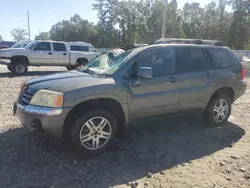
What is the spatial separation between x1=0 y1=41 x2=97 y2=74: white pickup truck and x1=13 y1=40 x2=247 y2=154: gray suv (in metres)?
10.4

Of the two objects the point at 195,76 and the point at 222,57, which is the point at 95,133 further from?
the point at 222,57

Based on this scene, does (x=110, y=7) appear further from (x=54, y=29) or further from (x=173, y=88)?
(x=173, y=88)

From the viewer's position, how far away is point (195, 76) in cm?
490

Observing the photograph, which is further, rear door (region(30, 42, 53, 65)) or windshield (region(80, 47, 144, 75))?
rear door (region(30, 42, 53, 65))

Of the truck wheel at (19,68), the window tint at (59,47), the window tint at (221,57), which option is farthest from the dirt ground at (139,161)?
the window tint at (59,47)

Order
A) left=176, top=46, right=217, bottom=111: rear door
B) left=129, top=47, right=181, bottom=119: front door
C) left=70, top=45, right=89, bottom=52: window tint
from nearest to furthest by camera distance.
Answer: left=129, top=47, right=181, bottom=119: front door
left=176, top=46, right=217, bottom=111: rear door
left=70, top=45, right=89, bottom=52: window tint

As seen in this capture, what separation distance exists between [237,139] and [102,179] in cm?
290

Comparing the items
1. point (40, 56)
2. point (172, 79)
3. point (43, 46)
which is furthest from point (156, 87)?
point (43, 46)

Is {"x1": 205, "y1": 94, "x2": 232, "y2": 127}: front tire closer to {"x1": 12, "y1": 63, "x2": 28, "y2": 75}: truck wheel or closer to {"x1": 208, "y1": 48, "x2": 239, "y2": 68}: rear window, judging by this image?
{"x1": 208, "y1": 48, "x2": 239, "y2": 68}: rear window

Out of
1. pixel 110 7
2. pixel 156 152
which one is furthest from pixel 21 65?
pixel 110 7

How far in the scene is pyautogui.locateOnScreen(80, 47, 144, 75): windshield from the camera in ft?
14.1

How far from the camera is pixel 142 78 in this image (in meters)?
4.22

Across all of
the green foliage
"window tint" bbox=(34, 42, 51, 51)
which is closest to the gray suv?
"window tint" bbox=(34, 42, 51, 51)

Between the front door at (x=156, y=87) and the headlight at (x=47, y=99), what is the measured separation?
1.15 m
